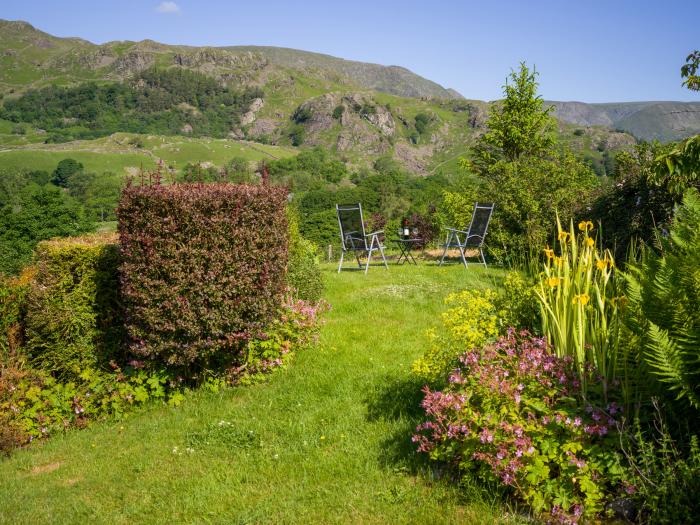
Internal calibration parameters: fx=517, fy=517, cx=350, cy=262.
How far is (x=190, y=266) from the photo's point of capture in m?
4.27

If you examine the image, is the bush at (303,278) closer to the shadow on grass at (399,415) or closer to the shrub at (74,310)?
the shrub at (74,310)

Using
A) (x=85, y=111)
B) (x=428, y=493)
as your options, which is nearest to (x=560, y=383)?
(x=428, y=493)

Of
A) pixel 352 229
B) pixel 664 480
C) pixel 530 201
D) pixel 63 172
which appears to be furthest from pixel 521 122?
pixel 63 172

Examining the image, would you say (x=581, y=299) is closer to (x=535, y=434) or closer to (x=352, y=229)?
(x=535, y=434)

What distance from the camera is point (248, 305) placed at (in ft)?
14.8

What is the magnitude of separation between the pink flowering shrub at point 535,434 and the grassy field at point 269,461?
217 millimetres

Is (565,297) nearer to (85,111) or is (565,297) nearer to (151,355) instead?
(151,355)

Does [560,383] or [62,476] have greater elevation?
[560,383]

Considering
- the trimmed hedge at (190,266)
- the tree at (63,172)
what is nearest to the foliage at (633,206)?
the trimmed hedge at (190,266)

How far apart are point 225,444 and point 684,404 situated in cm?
280

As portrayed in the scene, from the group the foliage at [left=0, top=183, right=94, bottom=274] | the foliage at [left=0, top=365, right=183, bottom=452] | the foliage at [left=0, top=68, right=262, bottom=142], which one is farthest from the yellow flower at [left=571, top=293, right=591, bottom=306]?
the foliage at [left=0, top=68, right=262, bottom=142]

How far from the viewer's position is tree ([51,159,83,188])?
4161 inches

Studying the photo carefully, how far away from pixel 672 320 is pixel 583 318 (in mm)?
570

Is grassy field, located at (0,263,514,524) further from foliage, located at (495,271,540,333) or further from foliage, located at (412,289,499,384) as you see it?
foliage, located at (495,271,540,333)
